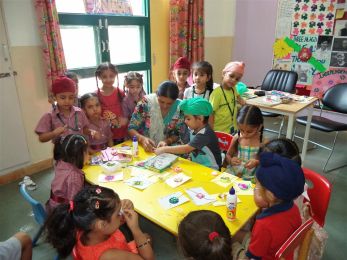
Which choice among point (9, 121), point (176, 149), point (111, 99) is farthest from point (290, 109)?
point (9, 121)

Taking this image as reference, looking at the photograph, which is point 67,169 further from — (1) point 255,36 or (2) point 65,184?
(1) point 255,36

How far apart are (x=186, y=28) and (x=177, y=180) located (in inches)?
136

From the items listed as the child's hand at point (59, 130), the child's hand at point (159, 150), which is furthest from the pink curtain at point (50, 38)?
the child's hand at point (159, 150)

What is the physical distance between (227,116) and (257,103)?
0.84m

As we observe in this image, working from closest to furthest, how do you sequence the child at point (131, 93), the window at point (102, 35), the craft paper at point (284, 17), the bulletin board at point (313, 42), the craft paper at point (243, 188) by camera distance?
the craft paper at point (243, 188) → the child at point (131, 93) → the window at point (102, 35) → the bulletin board at point (313, 42) → the craft paper at point (284, 17)

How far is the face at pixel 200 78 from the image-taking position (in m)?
3.02

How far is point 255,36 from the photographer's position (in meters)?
5.60

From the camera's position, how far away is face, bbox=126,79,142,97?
9.55 ft

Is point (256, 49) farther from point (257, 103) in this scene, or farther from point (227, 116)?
point (227, 116)

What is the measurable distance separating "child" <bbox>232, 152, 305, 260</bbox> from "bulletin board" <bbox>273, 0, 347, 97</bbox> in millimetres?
4259

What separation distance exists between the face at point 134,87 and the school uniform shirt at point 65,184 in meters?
1.29

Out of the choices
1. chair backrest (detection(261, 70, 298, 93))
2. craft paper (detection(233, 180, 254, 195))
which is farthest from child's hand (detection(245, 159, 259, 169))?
chair backrest (detection(261, 70, 298, 93))

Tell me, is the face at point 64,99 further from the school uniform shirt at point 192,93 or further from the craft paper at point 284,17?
the craft paper at point 284,17

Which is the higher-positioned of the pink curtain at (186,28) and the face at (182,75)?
the pink curtain at (186,28)
